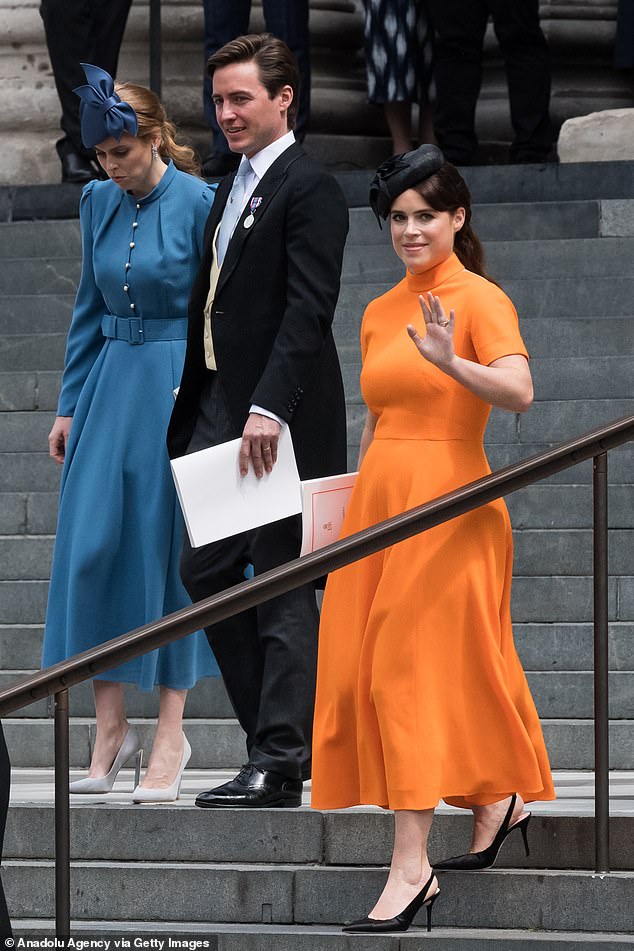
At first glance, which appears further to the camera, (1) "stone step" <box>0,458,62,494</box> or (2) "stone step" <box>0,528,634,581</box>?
(1) "stone step" <box>0,458,62,494</box>

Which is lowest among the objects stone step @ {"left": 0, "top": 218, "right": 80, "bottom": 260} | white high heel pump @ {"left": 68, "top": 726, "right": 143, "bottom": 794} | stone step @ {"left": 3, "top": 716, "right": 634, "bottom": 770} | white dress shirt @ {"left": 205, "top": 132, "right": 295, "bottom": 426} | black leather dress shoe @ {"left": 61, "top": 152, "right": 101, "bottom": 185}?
stone step @ {"left": 3, "top": 716, "right": 634, "bottom": 770}

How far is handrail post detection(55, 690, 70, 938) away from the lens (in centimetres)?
391

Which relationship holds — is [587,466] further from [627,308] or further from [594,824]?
[594,824]

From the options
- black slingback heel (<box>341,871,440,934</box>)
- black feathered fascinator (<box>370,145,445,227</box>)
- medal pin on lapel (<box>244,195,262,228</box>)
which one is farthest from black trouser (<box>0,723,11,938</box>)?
medal pin on lapel (<box>244,195,262,228</box>)

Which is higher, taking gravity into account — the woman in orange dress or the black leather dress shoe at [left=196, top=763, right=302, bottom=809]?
the woman in orange dress

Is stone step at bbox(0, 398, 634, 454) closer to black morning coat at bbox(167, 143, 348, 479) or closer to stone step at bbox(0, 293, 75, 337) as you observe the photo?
stone step at bbox(0, 293, 75, 337)

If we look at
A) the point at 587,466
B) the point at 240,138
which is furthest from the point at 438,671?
the point at 587,466

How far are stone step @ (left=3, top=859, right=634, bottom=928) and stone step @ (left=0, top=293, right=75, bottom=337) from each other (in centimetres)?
389

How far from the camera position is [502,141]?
10945mm

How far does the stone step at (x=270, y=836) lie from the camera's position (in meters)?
4.36

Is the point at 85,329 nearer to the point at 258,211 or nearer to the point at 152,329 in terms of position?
the point at 152,329

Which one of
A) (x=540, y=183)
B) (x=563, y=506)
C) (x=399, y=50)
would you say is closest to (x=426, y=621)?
(x=563, y=506)

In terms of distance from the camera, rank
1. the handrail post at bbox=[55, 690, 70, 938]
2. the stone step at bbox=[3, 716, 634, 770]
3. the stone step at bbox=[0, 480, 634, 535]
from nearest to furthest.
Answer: the handrail post at bbox=[55, 690, 70, 938], the stone step at bbox=[3, 716, 634, 770], the stone step at bbox=[0, 480, 634, 535]

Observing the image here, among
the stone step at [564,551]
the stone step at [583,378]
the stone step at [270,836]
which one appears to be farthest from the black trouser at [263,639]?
the stone step at [583,378]
